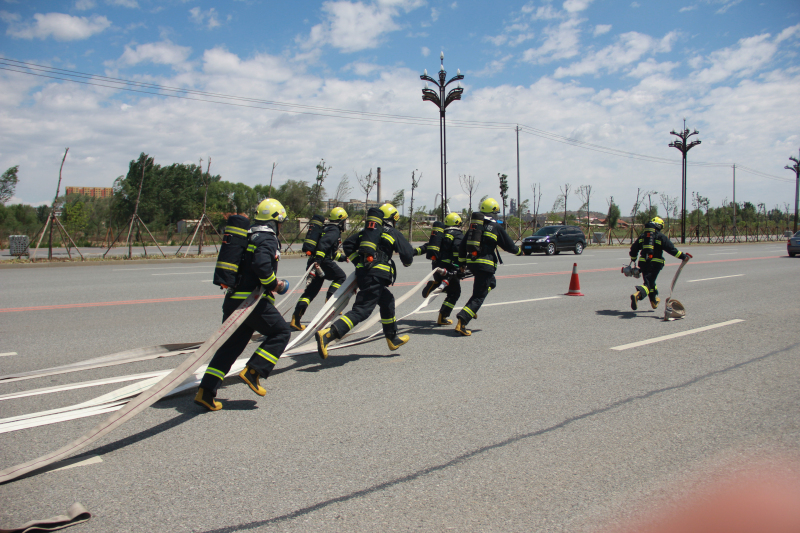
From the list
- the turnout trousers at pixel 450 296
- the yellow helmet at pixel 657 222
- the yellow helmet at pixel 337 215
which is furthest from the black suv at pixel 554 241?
the yellow helmet at pixel 337 215

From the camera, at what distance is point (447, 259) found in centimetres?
814

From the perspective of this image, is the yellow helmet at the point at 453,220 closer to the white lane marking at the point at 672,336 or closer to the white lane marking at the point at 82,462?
the white lane marking at the point at 672,336

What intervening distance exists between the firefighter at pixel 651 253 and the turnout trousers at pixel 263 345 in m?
6.70

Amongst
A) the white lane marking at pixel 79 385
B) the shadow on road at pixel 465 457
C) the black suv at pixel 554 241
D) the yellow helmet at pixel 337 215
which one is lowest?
the shadow on road at pixel 465 457

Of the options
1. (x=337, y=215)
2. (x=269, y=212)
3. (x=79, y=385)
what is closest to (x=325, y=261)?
→ (x=337, y=215)

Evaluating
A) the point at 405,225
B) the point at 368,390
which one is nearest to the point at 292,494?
the point at 368,390

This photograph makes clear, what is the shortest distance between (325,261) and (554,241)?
2220cm

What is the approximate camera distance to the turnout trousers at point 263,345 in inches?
168

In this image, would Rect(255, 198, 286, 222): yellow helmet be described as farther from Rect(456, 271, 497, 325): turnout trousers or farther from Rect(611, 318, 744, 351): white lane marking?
Rect(611, 318, 744, 351): white lane marking

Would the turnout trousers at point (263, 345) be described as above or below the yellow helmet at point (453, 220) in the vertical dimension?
below

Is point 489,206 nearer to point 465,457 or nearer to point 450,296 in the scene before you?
point 450,296

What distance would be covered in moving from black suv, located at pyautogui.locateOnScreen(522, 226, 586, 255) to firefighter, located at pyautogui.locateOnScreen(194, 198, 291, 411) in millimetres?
24660

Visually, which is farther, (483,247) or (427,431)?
(483,247)

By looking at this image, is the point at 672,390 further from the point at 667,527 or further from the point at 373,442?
the point at 373,442
